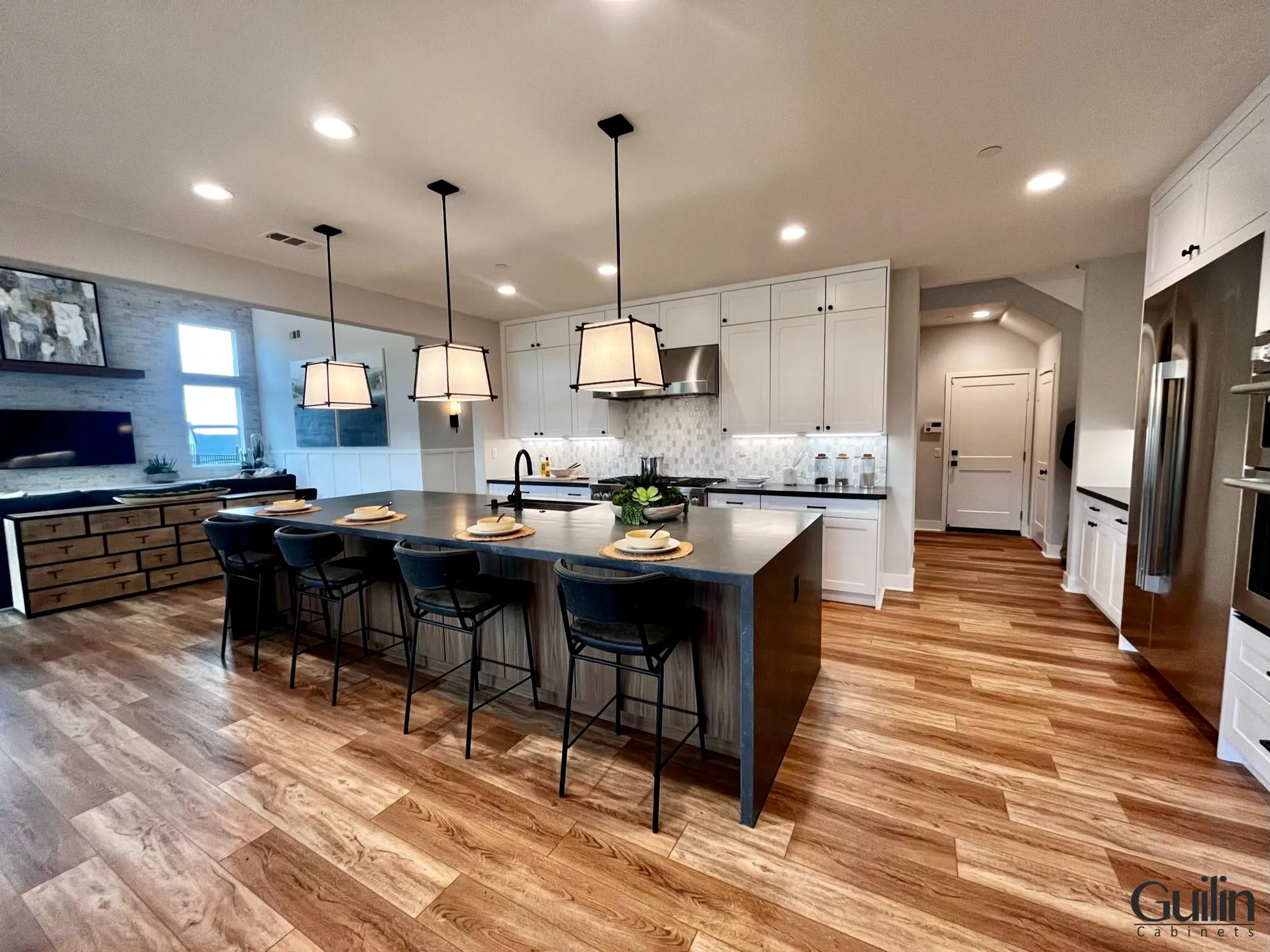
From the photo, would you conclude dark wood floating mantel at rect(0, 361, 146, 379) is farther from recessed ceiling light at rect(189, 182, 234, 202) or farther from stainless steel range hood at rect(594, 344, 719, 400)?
stainless steel range hood at rect(594, 344, 719, 400)

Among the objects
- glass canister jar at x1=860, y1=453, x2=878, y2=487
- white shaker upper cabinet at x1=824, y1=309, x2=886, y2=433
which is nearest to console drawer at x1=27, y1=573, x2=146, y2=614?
white shaker upper cabinet at x1=824, y1=309, x2=886, y2=433

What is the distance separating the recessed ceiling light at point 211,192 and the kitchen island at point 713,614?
5.78 ft

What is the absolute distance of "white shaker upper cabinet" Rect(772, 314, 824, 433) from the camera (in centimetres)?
417

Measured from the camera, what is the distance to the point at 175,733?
241cm

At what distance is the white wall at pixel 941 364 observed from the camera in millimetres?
6305

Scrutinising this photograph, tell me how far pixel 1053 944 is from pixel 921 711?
1.18 meters

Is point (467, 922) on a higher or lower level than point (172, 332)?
lower

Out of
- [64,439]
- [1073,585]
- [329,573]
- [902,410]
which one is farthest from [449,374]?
[64,439]

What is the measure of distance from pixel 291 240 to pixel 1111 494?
5719mm

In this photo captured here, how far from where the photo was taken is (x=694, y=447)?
16.9ft

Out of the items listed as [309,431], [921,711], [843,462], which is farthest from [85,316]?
[921,711]

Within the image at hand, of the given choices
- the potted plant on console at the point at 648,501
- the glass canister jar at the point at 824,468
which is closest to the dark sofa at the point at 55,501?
the potted plant on console at the point at 648,501

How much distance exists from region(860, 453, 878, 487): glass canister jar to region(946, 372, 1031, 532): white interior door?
3193mm

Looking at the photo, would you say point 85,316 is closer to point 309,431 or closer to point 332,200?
point 309,431
